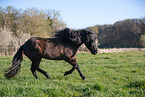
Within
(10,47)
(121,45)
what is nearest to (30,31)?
(10,47)

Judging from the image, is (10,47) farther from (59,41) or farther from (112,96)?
(112,96)

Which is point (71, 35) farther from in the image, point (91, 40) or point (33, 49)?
point (33, 49)

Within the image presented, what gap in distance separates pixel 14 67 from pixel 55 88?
2667 mm

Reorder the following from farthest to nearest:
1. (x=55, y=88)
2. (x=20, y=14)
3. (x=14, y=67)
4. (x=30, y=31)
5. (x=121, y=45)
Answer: (x=121, y=45), (x=20, y=14), (x=30, y=31), (x=14, y=67), (x=55, y=88)

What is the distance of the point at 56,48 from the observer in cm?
589

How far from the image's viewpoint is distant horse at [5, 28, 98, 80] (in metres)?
5.86

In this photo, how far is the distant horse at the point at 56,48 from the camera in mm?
5859

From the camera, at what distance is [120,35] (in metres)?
59.5

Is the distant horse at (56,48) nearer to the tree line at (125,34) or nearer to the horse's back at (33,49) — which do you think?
the horse's back at (33,49)

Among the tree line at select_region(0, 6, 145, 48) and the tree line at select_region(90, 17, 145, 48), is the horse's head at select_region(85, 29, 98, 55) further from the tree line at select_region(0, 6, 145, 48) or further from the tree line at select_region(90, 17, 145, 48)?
the tree line at select_region(90, 17, 145, 48)

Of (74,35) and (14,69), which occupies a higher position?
(74,35)

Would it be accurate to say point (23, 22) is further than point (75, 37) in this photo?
Yes

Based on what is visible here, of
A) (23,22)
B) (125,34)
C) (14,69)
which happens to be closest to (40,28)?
(23,22)

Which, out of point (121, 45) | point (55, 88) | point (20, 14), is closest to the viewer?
point (55, 88)
